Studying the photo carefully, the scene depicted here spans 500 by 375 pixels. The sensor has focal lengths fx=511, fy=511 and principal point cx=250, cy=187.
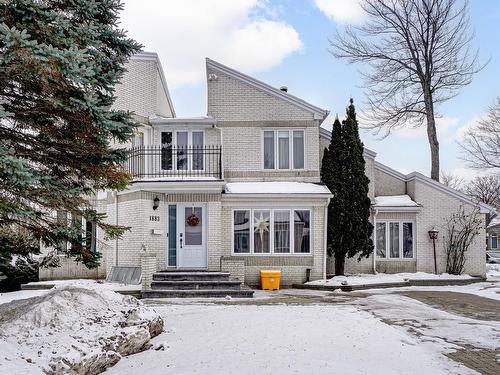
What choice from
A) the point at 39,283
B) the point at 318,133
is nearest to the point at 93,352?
the point at 39,283

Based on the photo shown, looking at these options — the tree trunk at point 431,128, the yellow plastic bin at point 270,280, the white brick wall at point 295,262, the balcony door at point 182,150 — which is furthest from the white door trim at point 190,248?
the tree trunk at point 431,128

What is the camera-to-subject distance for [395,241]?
20.2 metres

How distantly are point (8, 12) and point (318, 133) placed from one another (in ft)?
44.8

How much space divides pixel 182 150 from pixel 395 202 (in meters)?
8.60

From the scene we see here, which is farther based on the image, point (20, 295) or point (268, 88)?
point (268, 88)

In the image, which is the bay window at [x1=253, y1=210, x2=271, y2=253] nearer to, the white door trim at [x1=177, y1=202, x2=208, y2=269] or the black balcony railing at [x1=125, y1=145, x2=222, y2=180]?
the white door trim at [x1=177, y1=202, x2=208, y2=269]

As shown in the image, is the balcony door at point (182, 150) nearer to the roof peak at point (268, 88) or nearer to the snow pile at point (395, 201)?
the roof peak at point (268, 88)

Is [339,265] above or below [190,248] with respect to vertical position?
below

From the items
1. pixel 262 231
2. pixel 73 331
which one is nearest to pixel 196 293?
pixel 262 231

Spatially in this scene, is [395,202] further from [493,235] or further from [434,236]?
[493,235]

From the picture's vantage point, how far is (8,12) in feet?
22.1

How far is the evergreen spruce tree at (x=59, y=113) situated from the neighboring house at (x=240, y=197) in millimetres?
8095

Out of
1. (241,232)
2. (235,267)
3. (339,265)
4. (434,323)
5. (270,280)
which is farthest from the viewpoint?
(339,265)

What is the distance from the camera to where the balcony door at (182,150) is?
60.5 feet
